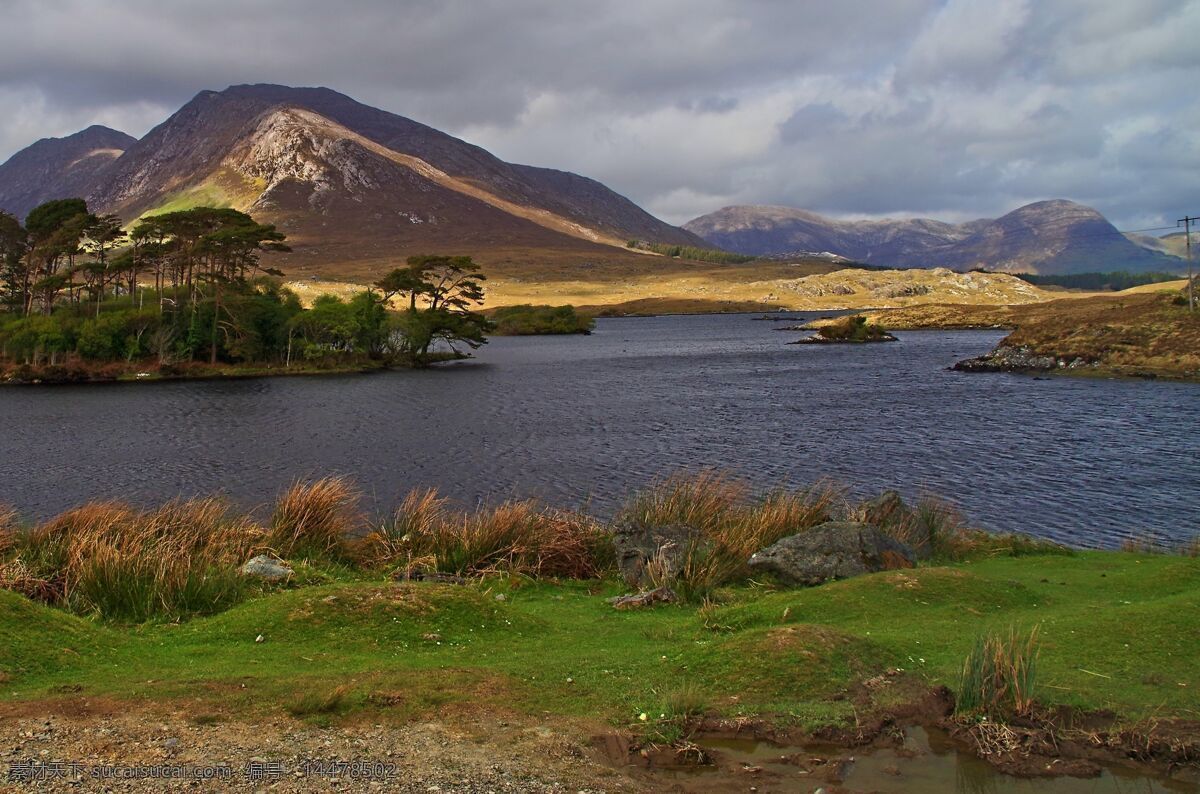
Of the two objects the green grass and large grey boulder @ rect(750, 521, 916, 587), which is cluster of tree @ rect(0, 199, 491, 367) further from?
the green grass

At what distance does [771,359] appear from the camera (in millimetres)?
89875

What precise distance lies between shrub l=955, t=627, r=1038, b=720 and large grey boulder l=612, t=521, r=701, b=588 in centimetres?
661

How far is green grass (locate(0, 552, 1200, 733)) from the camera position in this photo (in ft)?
Result: 28.8

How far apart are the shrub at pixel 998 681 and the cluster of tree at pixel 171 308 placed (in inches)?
3148

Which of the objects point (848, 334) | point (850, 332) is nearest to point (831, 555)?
point (848, 334)

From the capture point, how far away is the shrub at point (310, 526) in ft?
55.9

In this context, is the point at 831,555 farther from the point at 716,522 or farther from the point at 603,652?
the point at 603,652

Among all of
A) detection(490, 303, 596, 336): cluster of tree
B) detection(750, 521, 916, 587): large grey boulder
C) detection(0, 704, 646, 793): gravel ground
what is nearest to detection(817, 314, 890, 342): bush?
detection(490, 303, 596, 336): cluster of tree

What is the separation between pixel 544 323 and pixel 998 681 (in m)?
147

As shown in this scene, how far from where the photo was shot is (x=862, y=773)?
25.3 ft

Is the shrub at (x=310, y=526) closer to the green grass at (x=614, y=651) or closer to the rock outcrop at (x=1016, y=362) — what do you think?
the green grass at (x=614, y=651)

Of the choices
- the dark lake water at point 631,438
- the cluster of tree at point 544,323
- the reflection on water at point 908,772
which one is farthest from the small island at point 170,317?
the reflection on water at point 908,772

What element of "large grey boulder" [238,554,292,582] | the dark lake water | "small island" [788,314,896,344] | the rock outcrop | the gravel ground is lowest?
the dark lake water

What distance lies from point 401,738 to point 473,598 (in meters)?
4.44
